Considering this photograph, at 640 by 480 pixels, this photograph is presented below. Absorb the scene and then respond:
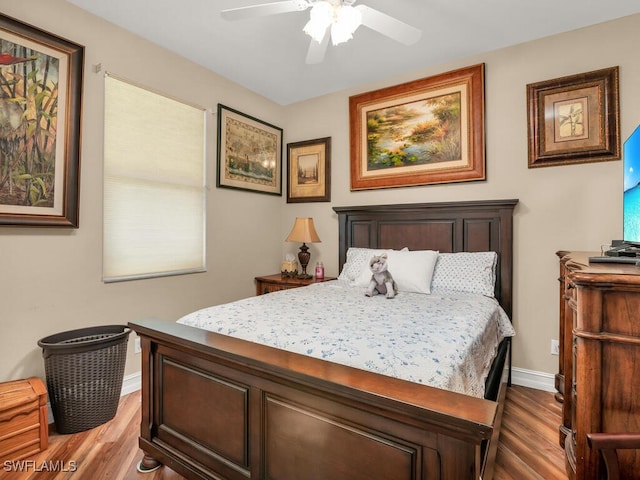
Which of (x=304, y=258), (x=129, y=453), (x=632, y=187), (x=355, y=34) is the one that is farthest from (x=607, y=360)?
(x=304, y=258)

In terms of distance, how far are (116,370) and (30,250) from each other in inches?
35.7

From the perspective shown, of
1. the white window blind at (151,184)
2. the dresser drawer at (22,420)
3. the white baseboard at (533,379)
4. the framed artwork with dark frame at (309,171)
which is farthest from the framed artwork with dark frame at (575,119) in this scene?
the dresser drawer at (22,420)

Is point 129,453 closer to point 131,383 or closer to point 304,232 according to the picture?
point 131,383

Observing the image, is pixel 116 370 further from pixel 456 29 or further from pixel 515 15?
pixel 515 15

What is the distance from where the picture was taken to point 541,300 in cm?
267

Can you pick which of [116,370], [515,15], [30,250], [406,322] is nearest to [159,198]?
[30,250]

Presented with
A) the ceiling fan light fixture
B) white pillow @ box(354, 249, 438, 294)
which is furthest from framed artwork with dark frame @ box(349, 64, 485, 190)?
the ceiling fan light fixture

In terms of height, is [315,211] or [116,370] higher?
[315,211]

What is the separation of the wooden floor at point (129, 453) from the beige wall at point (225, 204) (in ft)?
1.70

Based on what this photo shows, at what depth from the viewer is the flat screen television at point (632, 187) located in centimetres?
149

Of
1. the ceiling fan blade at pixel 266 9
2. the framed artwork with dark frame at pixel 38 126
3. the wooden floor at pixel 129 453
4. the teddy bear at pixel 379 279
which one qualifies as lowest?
the wooden floor at pixel 129 453

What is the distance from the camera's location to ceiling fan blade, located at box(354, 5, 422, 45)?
182 centimetres

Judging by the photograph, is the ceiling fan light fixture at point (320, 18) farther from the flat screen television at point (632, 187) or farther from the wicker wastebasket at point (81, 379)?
the wicker wastebasket at point (81, 379)

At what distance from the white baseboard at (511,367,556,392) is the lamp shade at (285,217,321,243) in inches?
83.5
